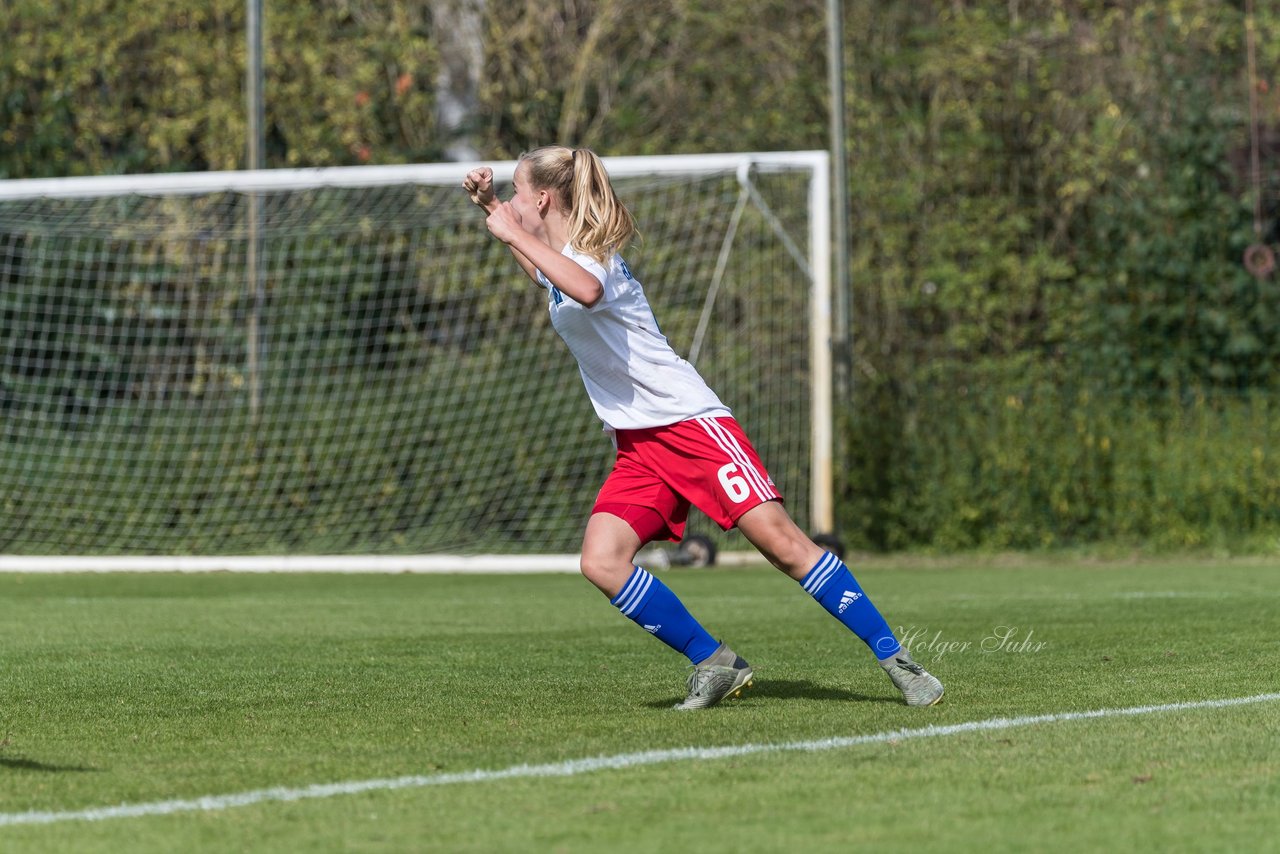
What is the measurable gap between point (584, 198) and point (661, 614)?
4.27 feet

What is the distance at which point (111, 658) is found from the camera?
7.12m

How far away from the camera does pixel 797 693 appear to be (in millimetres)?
5840

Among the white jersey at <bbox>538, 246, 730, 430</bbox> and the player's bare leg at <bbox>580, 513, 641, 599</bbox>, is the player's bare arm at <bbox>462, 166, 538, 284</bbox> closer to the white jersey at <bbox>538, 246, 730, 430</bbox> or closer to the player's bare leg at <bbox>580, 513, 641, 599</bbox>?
the white jersey at <bbox>538, 246, 730, 430</bbox>

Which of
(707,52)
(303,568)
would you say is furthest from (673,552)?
(707,52)

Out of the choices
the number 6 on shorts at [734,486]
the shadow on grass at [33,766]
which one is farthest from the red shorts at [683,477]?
the shadow on grass at [33,766]

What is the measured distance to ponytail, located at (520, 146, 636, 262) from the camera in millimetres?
5477

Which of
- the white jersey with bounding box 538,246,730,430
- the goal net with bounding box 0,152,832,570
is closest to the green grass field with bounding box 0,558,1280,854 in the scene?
the white jersey with bounding box 538,246,730,430

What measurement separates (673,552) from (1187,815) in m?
9.71

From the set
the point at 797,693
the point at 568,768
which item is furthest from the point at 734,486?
the point at 568,768

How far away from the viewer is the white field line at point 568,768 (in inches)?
151

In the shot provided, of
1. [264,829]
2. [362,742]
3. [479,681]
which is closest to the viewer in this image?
[264,829]

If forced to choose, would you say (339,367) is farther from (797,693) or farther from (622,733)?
(622,733)

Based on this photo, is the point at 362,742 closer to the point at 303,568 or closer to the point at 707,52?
the point at 303,568

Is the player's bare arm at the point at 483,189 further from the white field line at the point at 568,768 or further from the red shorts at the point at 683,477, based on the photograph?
the white field line at the point at 568,768
